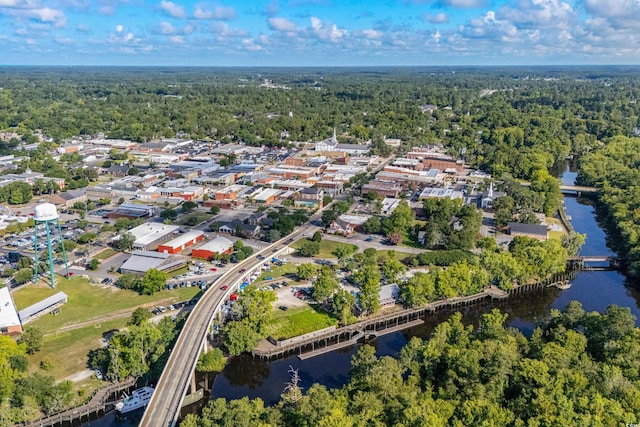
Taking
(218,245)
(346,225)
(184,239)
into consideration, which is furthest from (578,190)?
(184,239)

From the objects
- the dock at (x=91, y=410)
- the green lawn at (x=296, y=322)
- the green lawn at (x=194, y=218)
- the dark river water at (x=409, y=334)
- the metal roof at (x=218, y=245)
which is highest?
the metal roof at (x=218, y=245)

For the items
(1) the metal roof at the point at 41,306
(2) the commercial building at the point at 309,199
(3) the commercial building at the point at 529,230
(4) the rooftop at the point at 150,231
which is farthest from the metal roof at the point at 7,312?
(3) the commercial building at the point at 529,230

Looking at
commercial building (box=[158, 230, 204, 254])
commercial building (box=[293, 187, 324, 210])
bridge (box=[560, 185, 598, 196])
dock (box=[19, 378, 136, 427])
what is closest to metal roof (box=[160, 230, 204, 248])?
commercial building (box=[158, 230, 204, 254])

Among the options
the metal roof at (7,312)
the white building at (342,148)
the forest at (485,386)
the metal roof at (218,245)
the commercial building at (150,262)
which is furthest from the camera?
the white building at (342,148)

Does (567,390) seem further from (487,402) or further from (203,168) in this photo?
(203,168)

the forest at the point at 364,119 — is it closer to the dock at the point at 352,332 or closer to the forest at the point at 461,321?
the forest at the point at 461,321

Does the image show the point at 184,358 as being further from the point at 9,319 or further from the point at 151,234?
the point at 151,234
